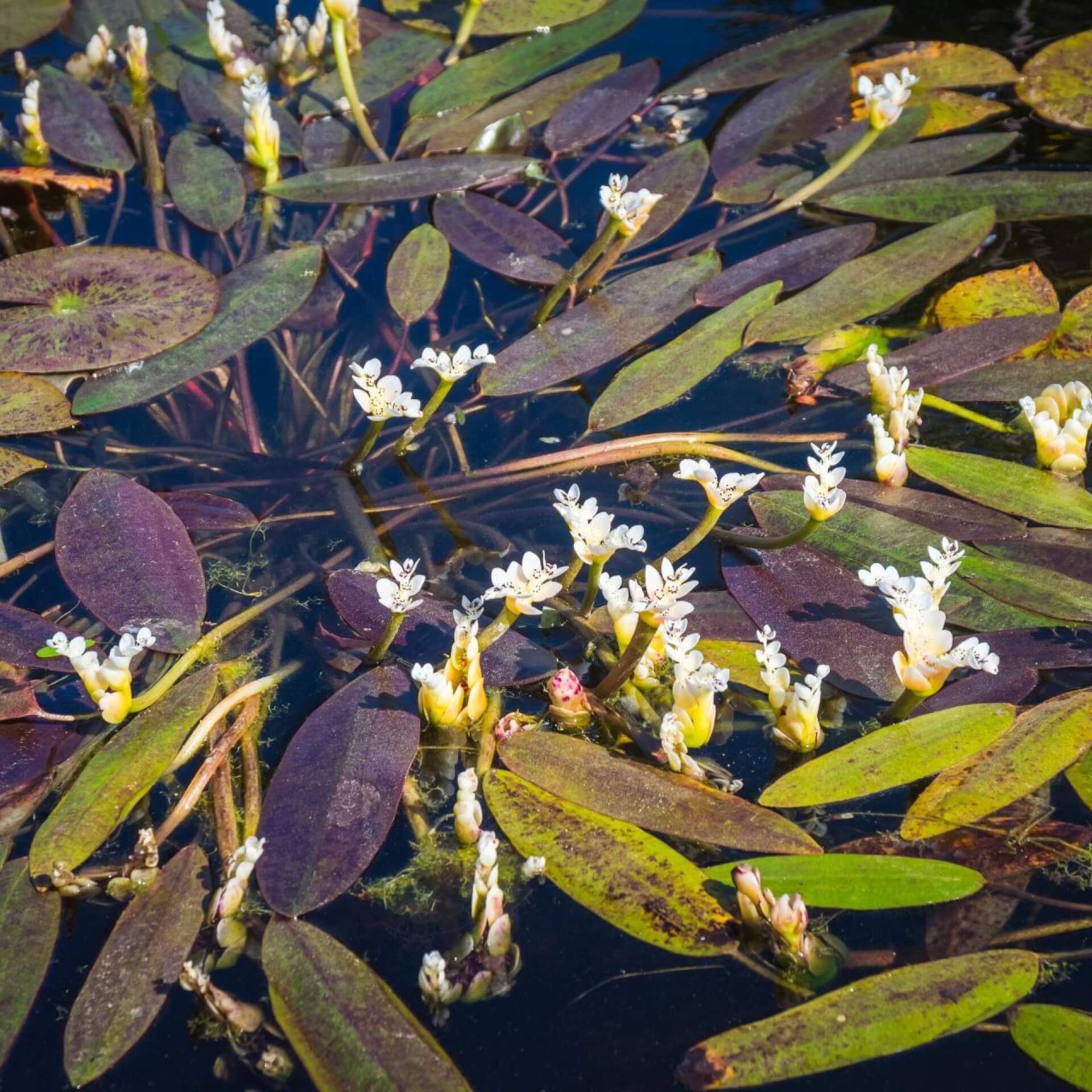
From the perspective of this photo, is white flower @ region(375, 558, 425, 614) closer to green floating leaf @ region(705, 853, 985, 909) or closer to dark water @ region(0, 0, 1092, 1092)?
dark water @ region(0, 0, 1092, 1092)

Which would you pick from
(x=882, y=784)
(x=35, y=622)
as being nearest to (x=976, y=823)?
(x=882, y=784)

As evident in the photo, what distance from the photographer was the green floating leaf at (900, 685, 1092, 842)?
1560mm

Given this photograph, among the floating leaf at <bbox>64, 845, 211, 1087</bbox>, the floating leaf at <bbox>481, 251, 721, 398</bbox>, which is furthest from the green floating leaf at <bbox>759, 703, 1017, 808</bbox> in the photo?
the floating leaf at <bbox>481, 251, 721, 398</bbox>

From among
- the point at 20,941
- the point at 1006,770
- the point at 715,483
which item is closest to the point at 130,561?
the point at 20,941

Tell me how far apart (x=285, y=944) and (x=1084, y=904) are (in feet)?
3.61

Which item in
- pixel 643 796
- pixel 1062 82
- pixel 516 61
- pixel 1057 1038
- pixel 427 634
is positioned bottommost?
pixel 1057 1038

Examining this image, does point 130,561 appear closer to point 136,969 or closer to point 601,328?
point 136,969

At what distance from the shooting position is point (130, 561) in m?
1.89

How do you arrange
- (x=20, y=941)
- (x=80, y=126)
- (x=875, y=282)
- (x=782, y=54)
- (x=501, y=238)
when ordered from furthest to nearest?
1. (x=782, y=54)
2. (x=80, y=126)
3. (x=501, y=238)
4. (x=875, y=282)
5. (x=20, y=941)

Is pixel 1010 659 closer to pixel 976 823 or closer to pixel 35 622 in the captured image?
pixel 976 823

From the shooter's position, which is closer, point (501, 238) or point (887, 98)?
point (887, 98)

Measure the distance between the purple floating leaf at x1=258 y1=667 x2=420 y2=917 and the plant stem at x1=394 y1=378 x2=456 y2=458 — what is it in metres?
0.55

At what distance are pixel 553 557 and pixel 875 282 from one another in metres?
1.10

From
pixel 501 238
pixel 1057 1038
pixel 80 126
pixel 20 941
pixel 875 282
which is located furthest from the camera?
pixel 80 126
